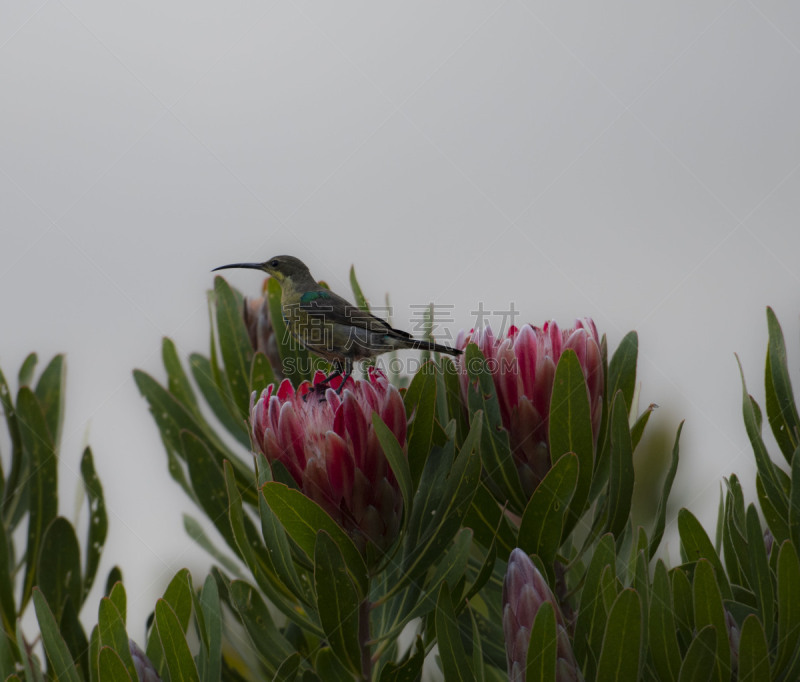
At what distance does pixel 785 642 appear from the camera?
0.83 metres

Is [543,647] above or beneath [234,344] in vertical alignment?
beneath

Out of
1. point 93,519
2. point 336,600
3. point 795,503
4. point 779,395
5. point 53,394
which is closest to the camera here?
point 336,600

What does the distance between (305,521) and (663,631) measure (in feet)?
1.25

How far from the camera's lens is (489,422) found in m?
0.98

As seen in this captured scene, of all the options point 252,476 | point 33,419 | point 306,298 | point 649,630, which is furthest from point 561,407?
point 33,419

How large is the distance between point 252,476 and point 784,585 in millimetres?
781

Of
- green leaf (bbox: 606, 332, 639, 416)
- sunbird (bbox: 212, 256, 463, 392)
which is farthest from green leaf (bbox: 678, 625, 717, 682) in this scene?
sunbird (bbox: 212, 256, 463, 392)

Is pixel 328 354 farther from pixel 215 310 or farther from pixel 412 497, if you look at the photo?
pixel 412 497

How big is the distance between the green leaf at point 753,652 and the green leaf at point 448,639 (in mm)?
275

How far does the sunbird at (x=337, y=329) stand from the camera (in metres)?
1.39

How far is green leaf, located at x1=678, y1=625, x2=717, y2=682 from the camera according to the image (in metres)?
0.75

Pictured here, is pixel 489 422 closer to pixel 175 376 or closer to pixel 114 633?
pixel 114 633

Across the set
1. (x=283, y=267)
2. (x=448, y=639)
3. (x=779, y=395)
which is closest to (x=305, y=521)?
(x=448, y=639)

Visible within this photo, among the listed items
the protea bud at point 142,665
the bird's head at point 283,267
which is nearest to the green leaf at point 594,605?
the protea bud at point 142,665
